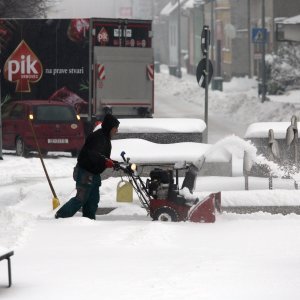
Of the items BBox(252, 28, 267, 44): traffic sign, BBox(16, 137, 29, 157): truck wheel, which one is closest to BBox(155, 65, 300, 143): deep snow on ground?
BBox(252, 28, 267, 44): traffic sign

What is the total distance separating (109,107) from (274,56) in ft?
84.5

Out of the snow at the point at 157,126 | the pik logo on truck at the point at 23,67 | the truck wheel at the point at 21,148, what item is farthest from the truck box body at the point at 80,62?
the snow at the point at 157,126

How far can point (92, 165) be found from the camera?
15.8m

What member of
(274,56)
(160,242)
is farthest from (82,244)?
(274,56)

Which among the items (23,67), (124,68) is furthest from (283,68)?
(23,67)

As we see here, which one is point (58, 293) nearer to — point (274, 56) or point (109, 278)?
point (109, 278)

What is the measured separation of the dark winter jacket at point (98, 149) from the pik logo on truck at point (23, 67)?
1422 cm

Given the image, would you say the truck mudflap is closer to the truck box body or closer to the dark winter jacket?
the dark winter jacket

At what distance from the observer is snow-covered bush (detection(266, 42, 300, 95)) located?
49938 mm

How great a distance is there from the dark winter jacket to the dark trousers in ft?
0.35

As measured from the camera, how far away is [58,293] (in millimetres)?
10844

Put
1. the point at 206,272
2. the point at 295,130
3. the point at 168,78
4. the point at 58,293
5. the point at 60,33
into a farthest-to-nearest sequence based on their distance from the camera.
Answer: the point at 168,78 < the point at 60,33 < the point at 295,130 < the point at 206,272 < the point at 58,293

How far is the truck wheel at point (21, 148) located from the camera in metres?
28.2

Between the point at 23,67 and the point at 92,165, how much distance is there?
1435 cm
